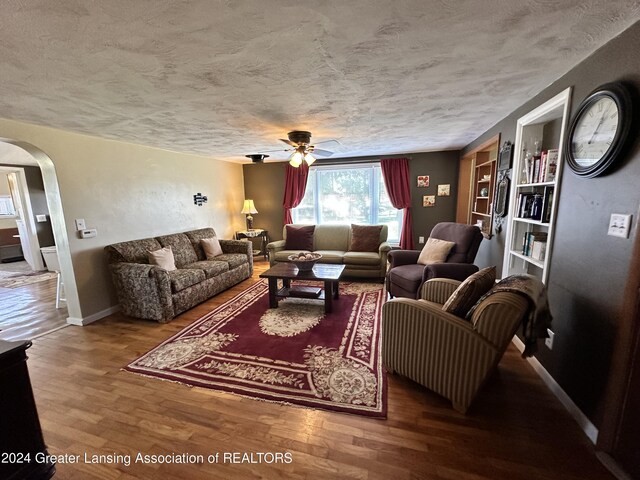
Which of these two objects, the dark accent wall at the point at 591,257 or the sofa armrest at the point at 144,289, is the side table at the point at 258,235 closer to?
the sofa armrest at the point at 144,289

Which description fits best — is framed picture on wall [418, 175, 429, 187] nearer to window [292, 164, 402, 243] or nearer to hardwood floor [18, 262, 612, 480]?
window [292, 164, 402, 243]

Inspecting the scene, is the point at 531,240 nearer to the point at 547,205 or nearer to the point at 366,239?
the point at 547,205

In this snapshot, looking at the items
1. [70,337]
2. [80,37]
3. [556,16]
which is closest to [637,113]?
[556,16]

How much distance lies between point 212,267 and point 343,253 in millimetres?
2076

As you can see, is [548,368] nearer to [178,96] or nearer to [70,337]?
[178,96]

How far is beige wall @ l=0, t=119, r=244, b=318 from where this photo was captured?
111 inches

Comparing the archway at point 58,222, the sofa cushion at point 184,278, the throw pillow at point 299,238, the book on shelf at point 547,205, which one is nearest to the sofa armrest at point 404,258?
the book on shelf at point 547,205

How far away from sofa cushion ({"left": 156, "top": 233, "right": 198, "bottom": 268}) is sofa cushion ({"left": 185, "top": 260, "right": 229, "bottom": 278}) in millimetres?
124

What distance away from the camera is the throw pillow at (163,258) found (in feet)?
10.8

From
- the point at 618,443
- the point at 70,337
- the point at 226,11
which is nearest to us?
the point at 226,11

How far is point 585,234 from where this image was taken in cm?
157

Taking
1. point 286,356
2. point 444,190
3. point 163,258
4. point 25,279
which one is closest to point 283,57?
point 286,356

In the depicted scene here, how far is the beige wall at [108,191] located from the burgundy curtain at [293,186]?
1698 mm

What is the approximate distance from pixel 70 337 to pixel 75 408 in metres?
1.35
